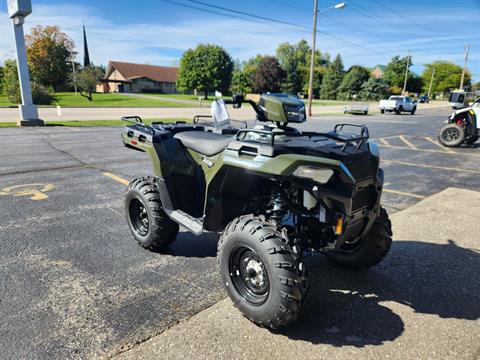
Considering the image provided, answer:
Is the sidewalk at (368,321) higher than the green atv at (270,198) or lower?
lower

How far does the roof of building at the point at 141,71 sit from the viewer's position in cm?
8994

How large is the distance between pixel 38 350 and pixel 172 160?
184 centimetres

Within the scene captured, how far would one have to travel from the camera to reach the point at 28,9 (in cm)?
1428

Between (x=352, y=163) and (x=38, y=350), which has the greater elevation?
(x=352, y=163)

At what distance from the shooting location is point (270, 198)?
2848mm

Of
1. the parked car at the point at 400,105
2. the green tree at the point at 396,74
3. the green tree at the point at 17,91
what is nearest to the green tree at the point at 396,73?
the green tree at the point at 396,74

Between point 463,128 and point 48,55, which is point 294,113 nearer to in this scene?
point 463,128

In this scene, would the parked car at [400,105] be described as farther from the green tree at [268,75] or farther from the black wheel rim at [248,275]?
the black wheel rim at [248,275]

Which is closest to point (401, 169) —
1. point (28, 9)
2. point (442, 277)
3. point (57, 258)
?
point (442, 277)

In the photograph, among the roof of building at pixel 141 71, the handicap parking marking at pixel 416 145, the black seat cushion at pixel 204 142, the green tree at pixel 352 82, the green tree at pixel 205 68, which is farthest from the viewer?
the roof of building at pixel 141 71

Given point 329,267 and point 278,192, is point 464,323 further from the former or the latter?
point 278,192

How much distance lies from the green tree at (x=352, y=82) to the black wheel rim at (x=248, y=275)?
257 feet

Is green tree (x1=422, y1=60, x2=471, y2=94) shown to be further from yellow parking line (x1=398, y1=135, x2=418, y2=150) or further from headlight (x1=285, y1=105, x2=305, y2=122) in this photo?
headlight (x1=285, y1=105, x2=305, y2=122)

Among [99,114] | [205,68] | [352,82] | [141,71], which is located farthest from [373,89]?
[99,114]
